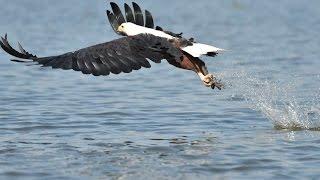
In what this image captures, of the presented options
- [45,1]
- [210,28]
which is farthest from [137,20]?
[45,1]

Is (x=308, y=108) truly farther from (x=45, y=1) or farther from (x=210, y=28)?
(x=45, y=1)

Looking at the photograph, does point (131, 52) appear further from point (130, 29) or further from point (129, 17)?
point (129, 17)

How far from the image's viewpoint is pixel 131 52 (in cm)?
816

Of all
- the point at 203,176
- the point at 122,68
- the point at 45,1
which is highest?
the point at 45,1

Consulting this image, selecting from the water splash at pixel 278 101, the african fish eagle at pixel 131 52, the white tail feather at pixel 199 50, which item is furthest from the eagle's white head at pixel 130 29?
the water splash at pixel 278 101

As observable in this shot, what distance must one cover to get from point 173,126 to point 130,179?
2534mm

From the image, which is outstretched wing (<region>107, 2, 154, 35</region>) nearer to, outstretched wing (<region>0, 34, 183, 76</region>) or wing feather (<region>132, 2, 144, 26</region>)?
wing feather (<region>132, 2, 144, 26</region>)

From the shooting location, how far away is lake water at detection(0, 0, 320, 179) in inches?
304

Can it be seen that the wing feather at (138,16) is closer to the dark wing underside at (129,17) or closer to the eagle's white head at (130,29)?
the dark wing underside at (129,17)

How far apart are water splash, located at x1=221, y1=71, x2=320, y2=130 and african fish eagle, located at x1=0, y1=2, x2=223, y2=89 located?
1243 millimetres

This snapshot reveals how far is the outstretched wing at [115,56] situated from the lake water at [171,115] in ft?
2.65

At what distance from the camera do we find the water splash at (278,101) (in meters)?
9.61

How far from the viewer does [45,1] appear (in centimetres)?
2358

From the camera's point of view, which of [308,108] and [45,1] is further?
[45,1]
